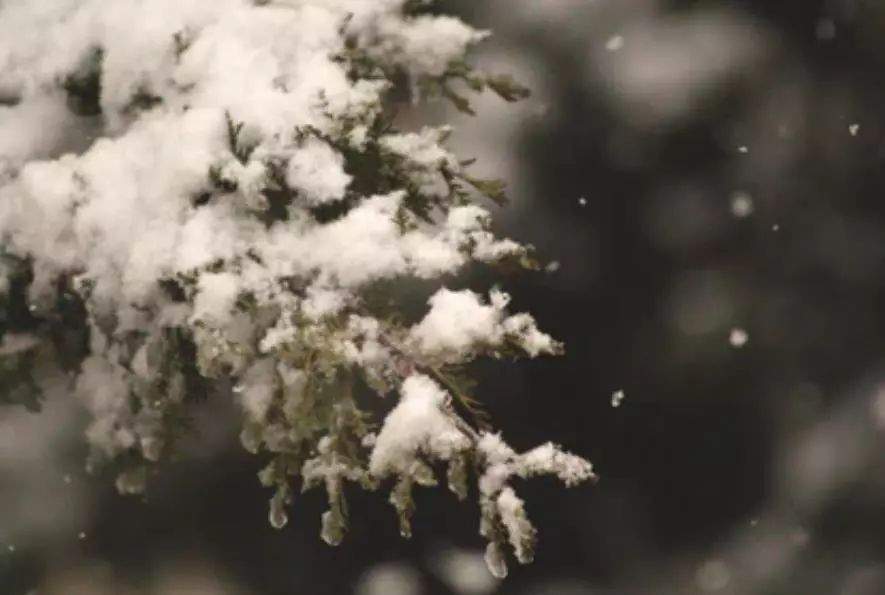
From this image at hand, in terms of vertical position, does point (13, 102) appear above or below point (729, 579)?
above

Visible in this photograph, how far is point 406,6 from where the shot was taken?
7.11 feet

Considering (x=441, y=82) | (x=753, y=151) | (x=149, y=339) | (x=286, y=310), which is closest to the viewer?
(x=286, y=310)

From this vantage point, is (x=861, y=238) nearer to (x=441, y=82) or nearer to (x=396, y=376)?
(x=441, y=82)

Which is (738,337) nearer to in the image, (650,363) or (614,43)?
(650,363)

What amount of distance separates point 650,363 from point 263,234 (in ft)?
4.52

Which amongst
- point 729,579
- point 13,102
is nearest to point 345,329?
point 13,102

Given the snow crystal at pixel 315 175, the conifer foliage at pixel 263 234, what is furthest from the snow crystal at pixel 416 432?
the snow crystal at pixel 315 175

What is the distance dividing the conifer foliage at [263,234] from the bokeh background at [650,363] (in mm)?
584

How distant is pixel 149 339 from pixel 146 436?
27 cm

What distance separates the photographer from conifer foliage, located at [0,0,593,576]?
177cm

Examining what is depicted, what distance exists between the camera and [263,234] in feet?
6.12

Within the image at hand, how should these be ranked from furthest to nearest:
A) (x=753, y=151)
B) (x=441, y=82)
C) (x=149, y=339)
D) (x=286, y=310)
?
1. (x=753, y=151)
2. (x=441, y=82)
3. (x=149, y=339)
4. (x=286, y=310)

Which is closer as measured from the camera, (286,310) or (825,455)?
(286,310)

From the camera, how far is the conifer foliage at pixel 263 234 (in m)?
1.77
